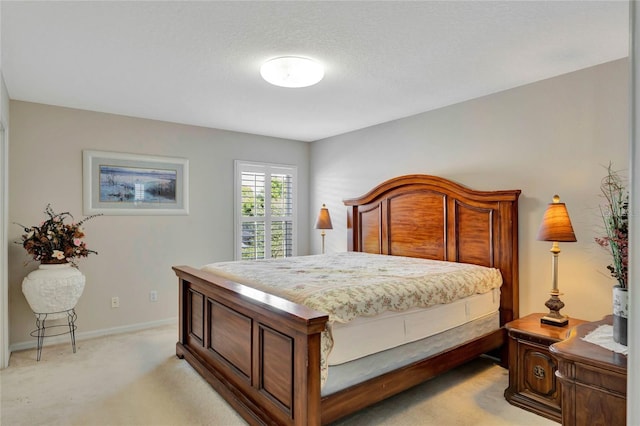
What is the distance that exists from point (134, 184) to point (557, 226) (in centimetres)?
415

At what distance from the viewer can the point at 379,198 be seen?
14.3 feet

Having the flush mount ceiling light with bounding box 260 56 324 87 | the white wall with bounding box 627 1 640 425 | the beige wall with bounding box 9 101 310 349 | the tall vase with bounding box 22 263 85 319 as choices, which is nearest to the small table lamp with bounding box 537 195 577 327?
the flush mount ceiling light with bounding box 260 56 324 87

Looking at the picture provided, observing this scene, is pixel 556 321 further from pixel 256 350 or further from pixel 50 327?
pixel 50 327

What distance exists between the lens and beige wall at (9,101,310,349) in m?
3.59

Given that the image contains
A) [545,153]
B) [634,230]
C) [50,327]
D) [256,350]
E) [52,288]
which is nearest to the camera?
[634,230]

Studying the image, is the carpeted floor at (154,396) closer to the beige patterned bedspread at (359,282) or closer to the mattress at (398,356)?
the mattress at (398,356)

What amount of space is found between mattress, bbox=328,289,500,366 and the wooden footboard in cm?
22

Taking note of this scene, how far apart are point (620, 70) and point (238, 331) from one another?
326 centimetres

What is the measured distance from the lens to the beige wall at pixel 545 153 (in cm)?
272

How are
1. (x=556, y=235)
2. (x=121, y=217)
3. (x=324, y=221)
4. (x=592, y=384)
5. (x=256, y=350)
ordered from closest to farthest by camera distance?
(x=592, y=384) → (x=256, y=350) → (x=556, y=235) → (x=121, y=217) → (x=324, y=221)

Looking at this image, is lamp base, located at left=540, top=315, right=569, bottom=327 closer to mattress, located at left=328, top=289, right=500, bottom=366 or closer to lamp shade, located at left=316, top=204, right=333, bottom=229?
mattress, located at left=328, top=289, right=500, bottom=366

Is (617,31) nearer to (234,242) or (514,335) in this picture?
(514,335)

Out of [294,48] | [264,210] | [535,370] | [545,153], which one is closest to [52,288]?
[264,210]

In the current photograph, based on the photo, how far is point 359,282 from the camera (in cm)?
244
